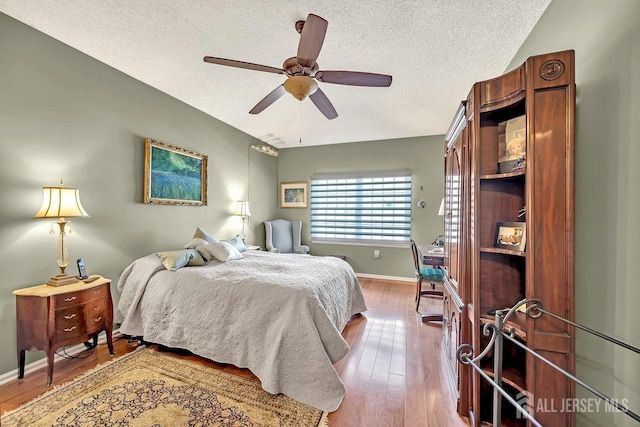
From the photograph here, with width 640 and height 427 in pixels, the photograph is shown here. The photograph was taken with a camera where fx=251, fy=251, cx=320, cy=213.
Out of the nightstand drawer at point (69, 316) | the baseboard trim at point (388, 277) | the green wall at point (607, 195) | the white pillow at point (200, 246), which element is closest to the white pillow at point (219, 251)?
the white pillow at point (200, 246)

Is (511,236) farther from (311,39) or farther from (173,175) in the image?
(173,175)

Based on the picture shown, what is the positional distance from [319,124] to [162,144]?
7.64 feet

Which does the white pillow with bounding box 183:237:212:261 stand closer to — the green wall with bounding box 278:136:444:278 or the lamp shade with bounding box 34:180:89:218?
the lamp shade with bounding box 34:180:89:218

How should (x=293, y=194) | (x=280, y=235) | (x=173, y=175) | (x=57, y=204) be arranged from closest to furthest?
(x=57, y=204) < (x=173, y=175) < (x=280, y=235) < (x=293, y=194)

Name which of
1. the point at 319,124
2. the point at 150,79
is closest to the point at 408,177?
the point at 319,124

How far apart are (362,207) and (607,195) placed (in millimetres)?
4080

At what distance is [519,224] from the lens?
1383 mm

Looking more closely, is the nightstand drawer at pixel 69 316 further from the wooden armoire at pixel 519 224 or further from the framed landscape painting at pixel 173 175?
the wooden armoire at pixel 519 224

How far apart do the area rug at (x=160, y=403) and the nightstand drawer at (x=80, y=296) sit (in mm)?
578

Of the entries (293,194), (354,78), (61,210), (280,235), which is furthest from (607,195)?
(293,194)

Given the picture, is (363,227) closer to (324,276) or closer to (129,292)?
(324,276)

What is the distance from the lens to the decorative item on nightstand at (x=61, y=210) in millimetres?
1963

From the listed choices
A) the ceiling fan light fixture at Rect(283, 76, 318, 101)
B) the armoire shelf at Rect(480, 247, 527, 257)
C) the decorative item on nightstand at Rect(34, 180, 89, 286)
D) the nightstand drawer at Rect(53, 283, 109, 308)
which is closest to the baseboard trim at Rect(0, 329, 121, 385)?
the nightstand drawer at Rect(53, 283, 109, 308)

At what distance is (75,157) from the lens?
2.37 meters
